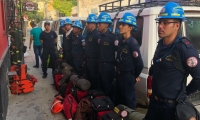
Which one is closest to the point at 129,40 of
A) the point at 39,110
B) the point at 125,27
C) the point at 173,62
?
the point at 125,27

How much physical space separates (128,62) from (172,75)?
140 cm

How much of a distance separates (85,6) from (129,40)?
85.0ft

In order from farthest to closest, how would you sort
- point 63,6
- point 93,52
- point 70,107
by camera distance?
point 63,6 < point 93,52 < point 70,107

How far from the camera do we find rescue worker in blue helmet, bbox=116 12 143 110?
3477mm

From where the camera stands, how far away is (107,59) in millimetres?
4266

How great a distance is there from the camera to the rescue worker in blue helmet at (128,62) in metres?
3.48

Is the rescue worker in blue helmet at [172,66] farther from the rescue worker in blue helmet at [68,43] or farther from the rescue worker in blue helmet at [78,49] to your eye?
the rescue worker in blue helmet at [68,43]

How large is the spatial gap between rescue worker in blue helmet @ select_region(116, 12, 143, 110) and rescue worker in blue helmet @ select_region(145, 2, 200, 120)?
116 cm

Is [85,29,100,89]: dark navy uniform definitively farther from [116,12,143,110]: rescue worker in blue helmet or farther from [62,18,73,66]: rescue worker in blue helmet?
[62,18,73,66]: rescue worker in blue helmet

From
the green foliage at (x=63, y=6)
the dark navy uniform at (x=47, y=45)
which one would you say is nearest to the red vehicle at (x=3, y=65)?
the dark navy uniform at (x=47, y=45)

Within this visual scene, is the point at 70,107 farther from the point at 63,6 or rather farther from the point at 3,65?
the point at 63,6

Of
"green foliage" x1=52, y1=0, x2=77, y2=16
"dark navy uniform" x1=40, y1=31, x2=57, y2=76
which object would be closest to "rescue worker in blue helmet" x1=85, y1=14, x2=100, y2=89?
"dark navy uniform" x1=40, y1=31, x2=57, y2=76

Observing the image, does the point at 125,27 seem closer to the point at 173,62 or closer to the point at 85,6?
the point at 173,62

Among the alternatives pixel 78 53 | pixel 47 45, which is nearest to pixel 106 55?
pixel 78 53
